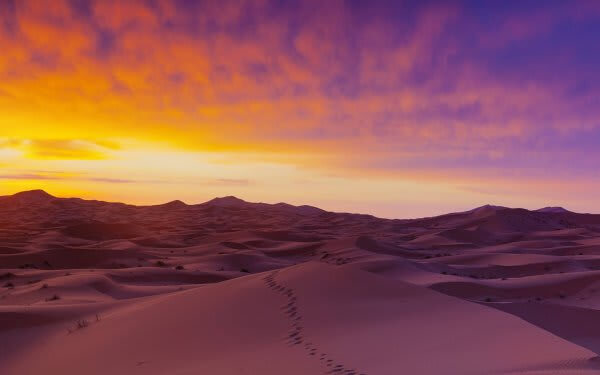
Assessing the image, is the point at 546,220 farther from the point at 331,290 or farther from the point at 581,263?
the point at 331,290

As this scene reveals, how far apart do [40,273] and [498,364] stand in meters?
19.3

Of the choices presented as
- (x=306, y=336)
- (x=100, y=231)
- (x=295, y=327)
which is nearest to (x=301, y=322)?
(x=295, y=327)

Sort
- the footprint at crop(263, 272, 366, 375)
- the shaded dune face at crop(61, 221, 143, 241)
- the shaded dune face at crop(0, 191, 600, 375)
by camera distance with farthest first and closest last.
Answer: the shaded dune face at crop(61, 221, 143, 241)
the shaded dune face at crop(0, 191, 600, 375)
the footprint at crop(263, 272, 366, 375)

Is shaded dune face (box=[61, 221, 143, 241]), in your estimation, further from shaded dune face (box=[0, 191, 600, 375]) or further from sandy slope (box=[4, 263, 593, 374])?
sandy slope (box=[4, 263, 593, 374])

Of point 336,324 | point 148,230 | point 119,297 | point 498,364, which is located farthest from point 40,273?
point 148,230

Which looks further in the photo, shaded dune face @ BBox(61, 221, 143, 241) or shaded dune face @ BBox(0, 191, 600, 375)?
shaded dune face @ BBox(61, 221, 143, 241)

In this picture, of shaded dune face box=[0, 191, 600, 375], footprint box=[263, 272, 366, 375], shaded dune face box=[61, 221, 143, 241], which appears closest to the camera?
footprint box=[263, 272, 366, 375]

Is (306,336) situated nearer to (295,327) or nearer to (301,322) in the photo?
(295,327)

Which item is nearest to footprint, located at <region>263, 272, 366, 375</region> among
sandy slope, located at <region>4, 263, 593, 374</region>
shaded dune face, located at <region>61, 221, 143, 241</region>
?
sandy slope, located at <region>4, 263, 593, 374</region>

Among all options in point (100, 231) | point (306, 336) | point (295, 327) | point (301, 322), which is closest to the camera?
point (306, 336)

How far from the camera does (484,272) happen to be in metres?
24.5

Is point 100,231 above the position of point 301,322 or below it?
above

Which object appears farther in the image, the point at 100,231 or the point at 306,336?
the point at 100,231

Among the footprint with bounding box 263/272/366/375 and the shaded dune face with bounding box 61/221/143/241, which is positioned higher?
the shaded dune face with bounding box 61/221/143/241
